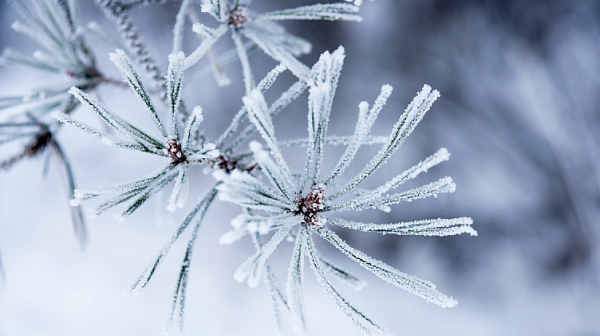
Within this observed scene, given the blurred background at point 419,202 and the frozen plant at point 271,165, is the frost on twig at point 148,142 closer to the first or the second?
the frozen plant at point 271,165

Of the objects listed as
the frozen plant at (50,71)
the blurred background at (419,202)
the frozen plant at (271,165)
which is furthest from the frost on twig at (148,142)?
the blurred background at (419,202)

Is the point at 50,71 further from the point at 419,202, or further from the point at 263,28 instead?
the point at 419,202

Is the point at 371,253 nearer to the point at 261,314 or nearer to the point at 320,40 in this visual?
the point at 261,314

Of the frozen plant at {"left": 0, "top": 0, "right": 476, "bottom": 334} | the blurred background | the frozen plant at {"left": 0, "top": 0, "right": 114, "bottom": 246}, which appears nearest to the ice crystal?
the frozen plant at {"left": 0, "top": 0, "right": 476, "bottom": 334}

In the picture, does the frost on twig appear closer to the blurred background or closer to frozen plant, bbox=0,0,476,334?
frozen plant, bbox=0,0,476,334

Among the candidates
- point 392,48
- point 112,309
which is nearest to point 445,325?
point 392,48

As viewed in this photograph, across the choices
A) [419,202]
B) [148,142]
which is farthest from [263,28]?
[419,202]
